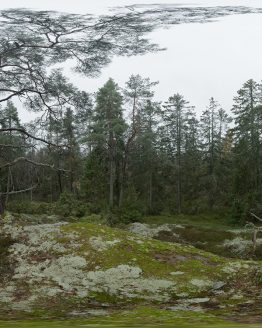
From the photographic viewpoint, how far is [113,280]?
9.12m

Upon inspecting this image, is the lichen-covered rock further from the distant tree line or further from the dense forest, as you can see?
the distant tree line

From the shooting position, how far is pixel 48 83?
1570 cm

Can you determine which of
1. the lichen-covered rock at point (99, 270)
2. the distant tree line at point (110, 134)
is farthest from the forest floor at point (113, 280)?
the distant tree line at point (110, 134)

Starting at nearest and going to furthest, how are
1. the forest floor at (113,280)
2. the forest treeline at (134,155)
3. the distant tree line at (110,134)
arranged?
A: the forest floor at (113,280) < the distant tree line at (110,134) < the forest treeline at (134,155)

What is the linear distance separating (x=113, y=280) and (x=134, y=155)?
32.2m

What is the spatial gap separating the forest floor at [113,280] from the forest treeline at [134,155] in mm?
4145

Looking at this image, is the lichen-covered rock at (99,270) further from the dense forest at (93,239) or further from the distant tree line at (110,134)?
the distant tree line at (110,134)

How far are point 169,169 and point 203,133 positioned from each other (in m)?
7.71

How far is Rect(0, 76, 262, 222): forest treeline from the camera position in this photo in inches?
688

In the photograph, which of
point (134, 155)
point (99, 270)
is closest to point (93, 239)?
point (99, 270)

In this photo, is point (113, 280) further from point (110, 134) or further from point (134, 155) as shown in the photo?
point (134, 155)

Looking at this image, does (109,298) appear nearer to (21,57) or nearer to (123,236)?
(123,236)

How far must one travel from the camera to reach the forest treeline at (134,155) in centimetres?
1748

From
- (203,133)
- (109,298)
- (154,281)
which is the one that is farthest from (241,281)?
(203,133)
